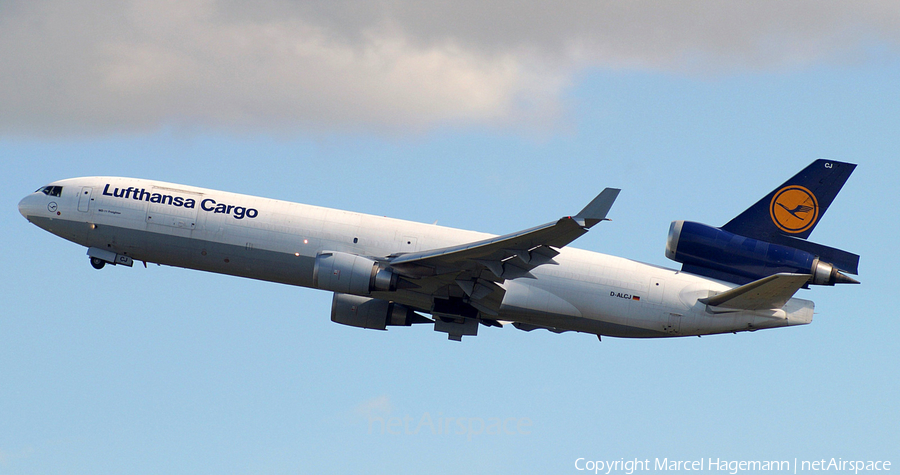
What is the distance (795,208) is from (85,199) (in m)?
31.2

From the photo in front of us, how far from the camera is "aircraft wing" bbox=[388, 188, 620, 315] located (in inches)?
1208

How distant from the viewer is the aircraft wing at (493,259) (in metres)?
30.7

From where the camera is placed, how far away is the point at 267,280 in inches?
1490

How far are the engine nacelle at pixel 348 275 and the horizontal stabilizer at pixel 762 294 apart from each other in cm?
1364

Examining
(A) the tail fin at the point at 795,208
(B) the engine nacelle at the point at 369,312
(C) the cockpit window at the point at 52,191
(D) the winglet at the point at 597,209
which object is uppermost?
(A) the tail fin at the point at 795,208

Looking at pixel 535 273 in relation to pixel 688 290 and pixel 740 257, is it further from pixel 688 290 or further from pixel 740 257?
pixel 740 257

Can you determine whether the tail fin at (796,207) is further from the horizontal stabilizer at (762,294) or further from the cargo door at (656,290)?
the cargo door at (656,290)

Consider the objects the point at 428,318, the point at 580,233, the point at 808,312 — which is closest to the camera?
the point at 580,233

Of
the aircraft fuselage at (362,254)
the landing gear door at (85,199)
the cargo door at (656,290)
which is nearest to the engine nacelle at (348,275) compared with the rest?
the aircraft fuselage at (362,254)

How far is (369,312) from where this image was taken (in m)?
39.9

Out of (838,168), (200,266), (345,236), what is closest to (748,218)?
(838,168)

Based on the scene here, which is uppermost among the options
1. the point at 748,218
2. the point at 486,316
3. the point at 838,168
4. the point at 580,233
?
the point at 838,168

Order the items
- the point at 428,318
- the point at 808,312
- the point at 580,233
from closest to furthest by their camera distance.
Result: 1. the point at 580,233
2. the point at 808,312
3. the point at 428,318

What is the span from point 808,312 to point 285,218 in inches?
878
